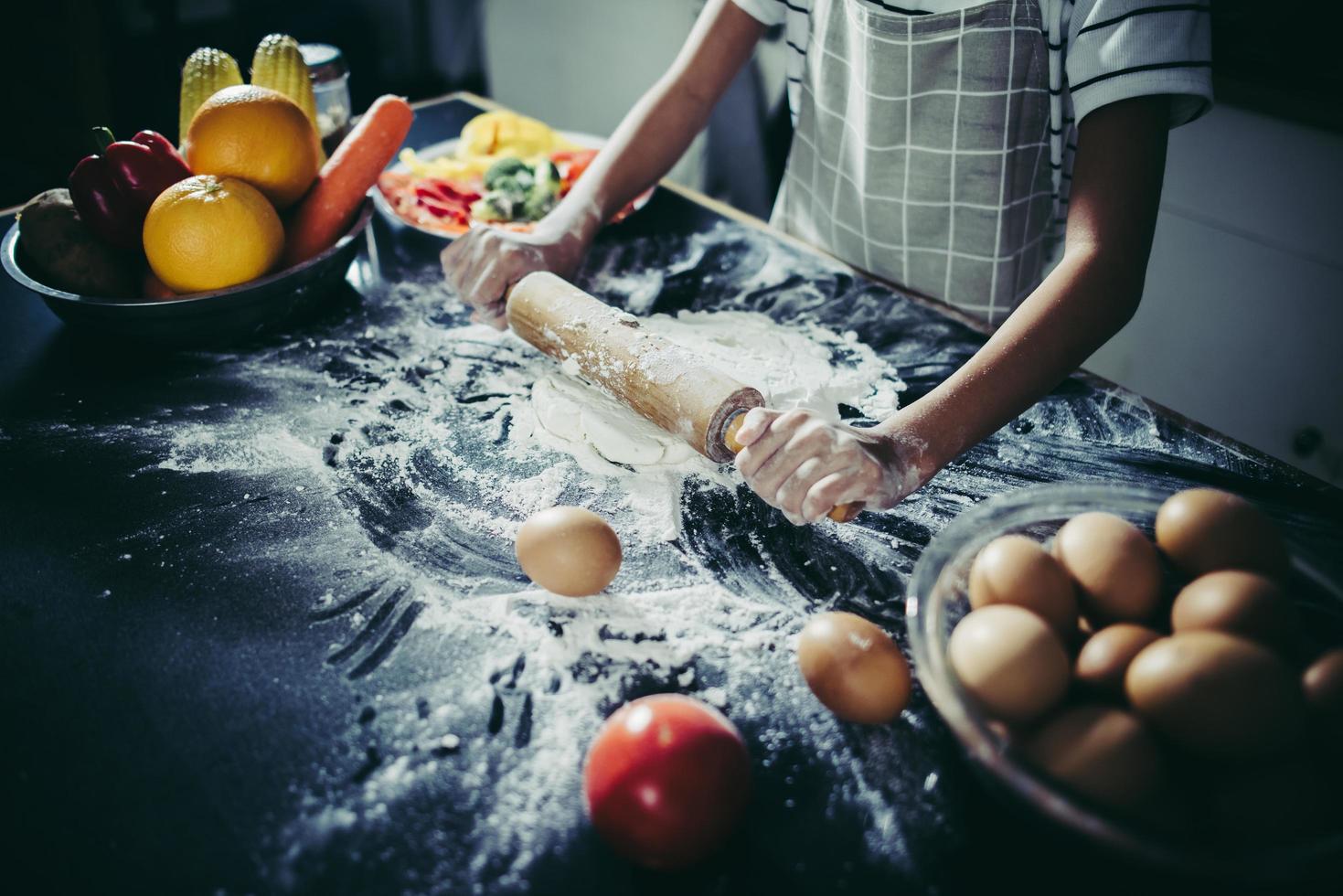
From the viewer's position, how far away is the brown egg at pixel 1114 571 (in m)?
0.72

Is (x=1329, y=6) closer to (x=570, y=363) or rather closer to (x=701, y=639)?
(x=570, y=363)

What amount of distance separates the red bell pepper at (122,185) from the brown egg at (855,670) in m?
1.13

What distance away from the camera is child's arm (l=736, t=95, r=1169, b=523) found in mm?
964

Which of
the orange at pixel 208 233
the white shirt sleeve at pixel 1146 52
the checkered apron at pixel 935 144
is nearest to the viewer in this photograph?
the white shirt sleeve at pixel 1146 52

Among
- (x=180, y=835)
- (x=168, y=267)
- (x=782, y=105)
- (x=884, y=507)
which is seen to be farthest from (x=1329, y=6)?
(x=180, y=835)

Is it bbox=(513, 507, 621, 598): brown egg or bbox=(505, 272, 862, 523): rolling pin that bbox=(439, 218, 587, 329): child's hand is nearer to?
bbox=(505, 272, 862, 523): rolling pin

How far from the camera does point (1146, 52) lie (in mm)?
1048

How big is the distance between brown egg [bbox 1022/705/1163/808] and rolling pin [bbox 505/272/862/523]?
372mm

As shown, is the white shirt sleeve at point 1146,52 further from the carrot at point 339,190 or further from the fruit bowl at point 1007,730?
the carrot at point 339,190

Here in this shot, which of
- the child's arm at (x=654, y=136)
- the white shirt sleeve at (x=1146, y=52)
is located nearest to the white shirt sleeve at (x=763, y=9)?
the child's arm at (x=654, y=136)

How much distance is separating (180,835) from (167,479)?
0.53 meters

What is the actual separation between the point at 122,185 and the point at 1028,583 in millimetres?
1290

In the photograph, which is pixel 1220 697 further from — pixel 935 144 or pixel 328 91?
pixel 328 91

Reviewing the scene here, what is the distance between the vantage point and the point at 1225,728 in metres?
0.60
